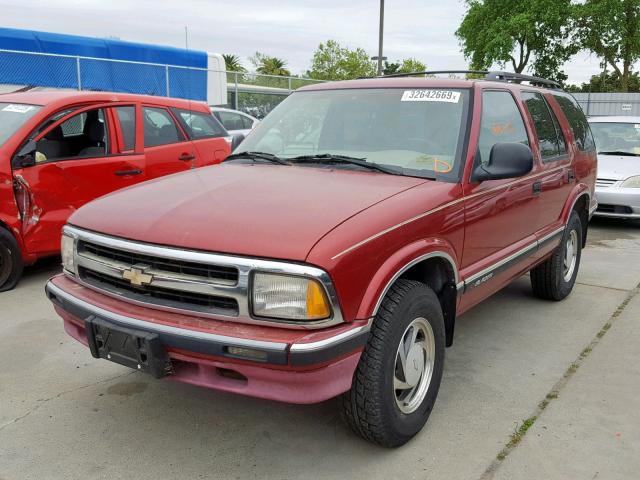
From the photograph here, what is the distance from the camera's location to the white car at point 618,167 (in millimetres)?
8469

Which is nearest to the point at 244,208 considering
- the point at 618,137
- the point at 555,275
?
the point at 555,275

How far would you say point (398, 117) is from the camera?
365 cm

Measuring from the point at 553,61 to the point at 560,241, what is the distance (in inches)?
1375

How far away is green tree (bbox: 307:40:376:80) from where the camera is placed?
47.8 metres

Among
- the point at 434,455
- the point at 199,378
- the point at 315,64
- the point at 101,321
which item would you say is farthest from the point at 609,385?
the point at 315,64

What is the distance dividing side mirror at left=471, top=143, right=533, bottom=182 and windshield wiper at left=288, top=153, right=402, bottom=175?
0.50 m

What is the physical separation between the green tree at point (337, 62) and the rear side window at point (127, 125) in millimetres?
42657

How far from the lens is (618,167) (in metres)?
8.95

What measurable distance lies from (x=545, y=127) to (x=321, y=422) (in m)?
2.91

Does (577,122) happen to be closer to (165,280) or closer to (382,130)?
A: (382,130)

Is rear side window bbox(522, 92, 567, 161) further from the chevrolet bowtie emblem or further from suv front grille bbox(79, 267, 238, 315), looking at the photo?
the chevrolet bowtie emblem

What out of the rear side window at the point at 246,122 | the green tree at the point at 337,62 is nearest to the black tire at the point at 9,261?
the rear side window at the point at 246,122

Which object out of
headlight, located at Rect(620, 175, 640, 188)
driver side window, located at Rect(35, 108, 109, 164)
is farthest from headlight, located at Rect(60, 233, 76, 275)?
headlight, located at Rect(620, 175, 640, 188)

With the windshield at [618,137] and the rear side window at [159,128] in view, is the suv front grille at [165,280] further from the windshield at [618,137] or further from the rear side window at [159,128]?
the windshield at [618,137]
